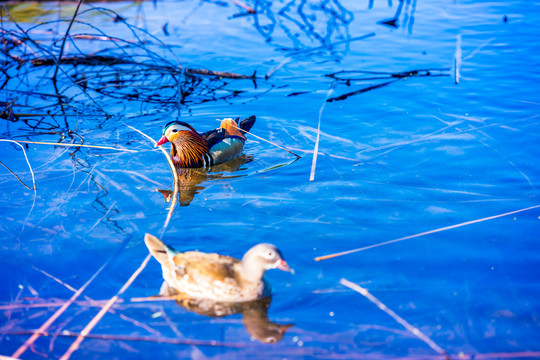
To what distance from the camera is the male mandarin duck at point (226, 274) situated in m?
4.55

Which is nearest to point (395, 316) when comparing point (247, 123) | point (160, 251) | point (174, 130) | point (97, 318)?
point (160, 251)

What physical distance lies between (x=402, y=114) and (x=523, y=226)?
128 inches

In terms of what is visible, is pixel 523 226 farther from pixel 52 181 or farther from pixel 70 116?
pixel 70 116

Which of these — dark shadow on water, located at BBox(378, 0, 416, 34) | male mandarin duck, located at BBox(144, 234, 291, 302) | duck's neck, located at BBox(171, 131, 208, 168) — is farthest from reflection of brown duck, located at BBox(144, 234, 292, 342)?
dark shadow on water, located at BBox(378, 0, 416, 34)

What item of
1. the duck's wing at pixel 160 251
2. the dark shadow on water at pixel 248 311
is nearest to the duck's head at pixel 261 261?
the dark shadow on water at pixel 248 311

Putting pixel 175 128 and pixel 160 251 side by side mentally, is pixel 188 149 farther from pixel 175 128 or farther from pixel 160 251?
pixel 160 251

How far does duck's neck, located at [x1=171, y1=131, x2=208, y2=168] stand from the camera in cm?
724

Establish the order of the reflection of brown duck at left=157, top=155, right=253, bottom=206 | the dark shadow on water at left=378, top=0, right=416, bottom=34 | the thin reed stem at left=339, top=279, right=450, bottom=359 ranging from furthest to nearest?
1. the dark shadow on water at left=378, top=0, right=416, bottom=34
2. the reflection of brown duck at left=157, top=155, right=253, bottom=206
3. the thin reed stem at left=339, top=279, right=450, bottom=359

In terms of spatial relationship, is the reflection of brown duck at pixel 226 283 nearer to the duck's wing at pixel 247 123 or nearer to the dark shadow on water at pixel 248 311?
the dark shadow on water at pixel 248 311

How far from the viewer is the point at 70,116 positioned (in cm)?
876

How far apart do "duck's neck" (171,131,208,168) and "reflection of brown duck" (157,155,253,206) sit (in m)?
0.10

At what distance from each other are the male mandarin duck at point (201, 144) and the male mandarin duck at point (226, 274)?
2.67 metres

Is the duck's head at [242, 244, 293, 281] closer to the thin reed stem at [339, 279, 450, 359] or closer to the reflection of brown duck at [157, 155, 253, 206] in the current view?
the thin reed stem at [339, 279, 450, 359]

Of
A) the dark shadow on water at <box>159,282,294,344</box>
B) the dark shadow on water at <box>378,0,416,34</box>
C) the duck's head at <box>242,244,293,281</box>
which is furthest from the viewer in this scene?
the dark shadow on water at <box>378,0,416,34</box>
